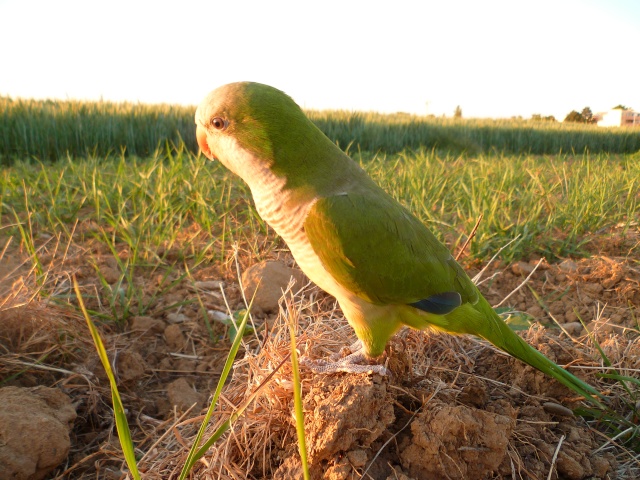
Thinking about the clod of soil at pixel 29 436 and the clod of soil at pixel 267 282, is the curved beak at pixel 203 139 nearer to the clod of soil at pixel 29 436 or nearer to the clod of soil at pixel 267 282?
the clod of soil at pixel 267 282

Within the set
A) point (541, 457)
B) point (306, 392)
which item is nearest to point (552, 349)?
point (541, 457)

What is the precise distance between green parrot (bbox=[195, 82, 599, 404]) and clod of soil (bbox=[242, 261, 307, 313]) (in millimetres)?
1316

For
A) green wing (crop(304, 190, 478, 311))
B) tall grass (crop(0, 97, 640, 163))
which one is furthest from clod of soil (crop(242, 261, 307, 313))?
tall grass (crop(0, 97, 640, 163))

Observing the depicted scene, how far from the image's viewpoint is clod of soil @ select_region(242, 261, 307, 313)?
3.37 m

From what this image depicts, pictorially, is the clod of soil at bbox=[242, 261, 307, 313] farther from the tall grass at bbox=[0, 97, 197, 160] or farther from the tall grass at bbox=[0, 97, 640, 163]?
the tall grass at bbox=[0, 97, 197, 160]

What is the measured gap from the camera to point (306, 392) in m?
2.07

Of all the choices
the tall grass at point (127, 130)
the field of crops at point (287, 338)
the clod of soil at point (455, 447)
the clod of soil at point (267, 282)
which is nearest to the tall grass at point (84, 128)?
the tall grass at point (127, 130)

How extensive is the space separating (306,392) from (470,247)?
2.42 meters

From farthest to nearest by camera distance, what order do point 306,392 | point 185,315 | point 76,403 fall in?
point 185,315
point 76,403
point 306,392

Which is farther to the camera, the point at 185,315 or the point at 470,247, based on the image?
the point at 470,247

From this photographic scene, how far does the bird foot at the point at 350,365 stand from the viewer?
2008 mm

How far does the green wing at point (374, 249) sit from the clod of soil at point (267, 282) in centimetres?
144

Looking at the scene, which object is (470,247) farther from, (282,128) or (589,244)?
(282,128)

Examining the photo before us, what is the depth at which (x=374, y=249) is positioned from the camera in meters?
1.89
